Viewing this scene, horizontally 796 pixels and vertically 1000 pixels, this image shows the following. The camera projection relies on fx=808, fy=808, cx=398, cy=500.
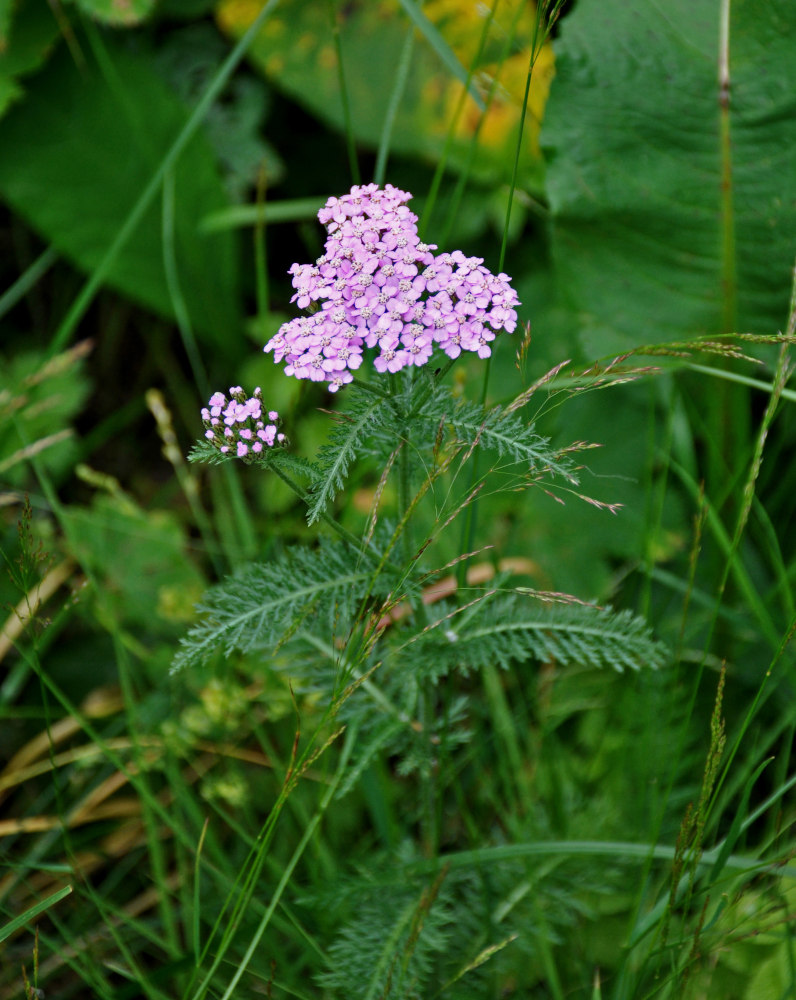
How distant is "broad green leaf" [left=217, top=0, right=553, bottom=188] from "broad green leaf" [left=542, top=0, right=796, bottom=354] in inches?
25.1

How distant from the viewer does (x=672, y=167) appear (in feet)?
7.09

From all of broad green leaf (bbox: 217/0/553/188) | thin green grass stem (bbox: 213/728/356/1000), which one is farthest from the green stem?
broad green leaf (bbox: 217/0/553/188)

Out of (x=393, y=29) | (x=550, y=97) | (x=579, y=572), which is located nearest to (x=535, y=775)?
(x=579, y=572)

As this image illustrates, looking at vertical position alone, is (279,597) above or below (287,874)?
above

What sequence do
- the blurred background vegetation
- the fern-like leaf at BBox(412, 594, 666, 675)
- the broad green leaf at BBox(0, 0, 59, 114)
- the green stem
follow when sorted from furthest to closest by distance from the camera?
the broad green leaf at BBox(0, 0, 59, 114) → the blurred background vegetation → the fern-like leaf at BBox(412, 594, 666, 675) → the green stem

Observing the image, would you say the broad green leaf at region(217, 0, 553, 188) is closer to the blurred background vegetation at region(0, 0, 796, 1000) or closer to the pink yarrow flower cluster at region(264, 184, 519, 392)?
the blurred background vegetation at region(0, 0, 796, 1000)

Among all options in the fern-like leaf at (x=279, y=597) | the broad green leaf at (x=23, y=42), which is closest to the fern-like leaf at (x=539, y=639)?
the fern-like leaf at (x=279, y=597)

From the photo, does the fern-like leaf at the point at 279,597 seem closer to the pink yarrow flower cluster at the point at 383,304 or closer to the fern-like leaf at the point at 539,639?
the fern-like leaf at the point at 539,639

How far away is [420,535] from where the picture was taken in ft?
6.78

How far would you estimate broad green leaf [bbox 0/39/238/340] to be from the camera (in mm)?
2906

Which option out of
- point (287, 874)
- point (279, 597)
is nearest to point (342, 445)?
point (279, 597)

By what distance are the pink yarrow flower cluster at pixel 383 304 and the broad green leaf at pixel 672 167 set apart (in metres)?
1.20

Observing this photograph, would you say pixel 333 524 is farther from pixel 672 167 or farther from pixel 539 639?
pixel 672 167

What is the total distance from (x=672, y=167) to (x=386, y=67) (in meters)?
1.27
